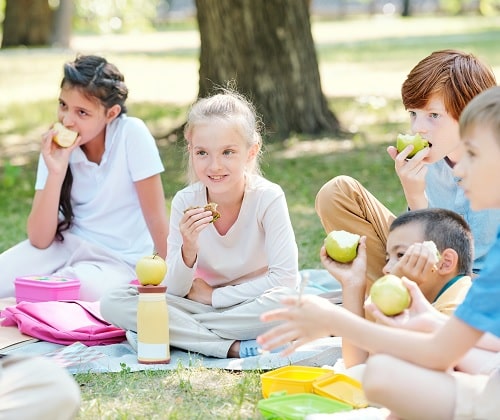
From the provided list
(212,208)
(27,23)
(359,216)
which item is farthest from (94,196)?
(27,23)

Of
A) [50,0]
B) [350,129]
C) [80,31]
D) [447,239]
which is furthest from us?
[80,31]

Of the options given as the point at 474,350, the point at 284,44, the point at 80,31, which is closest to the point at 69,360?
the point at 474,350

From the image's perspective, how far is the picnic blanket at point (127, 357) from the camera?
4059 millimetres

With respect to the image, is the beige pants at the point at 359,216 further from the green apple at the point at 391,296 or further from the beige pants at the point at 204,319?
the green apple at the point at 391,296

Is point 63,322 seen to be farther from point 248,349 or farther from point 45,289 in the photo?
point 248,349

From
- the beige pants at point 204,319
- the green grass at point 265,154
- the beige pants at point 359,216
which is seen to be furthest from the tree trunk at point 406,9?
the beige pants at point 204,319

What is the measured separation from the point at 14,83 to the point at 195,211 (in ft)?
48.0

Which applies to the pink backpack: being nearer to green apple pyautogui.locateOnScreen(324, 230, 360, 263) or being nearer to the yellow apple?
the yellow apple

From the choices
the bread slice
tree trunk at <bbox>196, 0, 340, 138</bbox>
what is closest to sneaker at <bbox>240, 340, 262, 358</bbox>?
the bread slice

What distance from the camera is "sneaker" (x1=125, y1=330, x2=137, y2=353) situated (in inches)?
170

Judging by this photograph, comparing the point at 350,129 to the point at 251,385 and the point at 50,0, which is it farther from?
the point at 50,0

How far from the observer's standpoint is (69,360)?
414 centimetres

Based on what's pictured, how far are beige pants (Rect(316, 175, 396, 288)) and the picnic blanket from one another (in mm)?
415

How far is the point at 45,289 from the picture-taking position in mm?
4867
